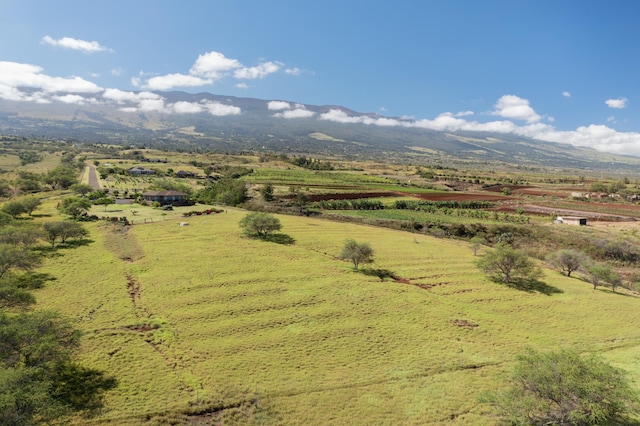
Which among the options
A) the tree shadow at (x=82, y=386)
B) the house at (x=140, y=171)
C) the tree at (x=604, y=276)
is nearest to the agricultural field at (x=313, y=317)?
the tree shadow at (x=82, y=386)

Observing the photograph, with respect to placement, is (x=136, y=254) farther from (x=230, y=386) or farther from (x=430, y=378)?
(x=430, y=378)

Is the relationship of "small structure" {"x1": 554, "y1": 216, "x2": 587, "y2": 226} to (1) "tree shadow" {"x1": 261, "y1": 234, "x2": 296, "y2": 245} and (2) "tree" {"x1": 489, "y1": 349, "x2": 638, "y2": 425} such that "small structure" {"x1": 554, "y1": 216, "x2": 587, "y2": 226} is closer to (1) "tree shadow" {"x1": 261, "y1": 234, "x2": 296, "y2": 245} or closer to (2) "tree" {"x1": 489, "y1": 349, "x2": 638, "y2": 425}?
(1) "tree shadow" {"x1": 261, "y1": 234, "x2": 296, "y2": 245}

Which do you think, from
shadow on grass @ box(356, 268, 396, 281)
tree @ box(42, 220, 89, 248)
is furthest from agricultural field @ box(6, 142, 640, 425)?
tree @ box(42, 220, 89, 248)

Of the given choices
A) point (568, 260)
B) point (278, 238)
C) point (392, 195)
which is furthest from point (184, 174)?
point (568, 260)

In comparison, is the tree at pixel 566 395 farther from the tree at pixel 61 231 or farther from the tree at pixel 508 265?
the tree at pixel 61 231

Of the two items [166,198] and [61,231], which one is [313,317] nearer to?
[61,231]

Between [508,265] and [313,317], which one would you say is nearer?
[313,317]
